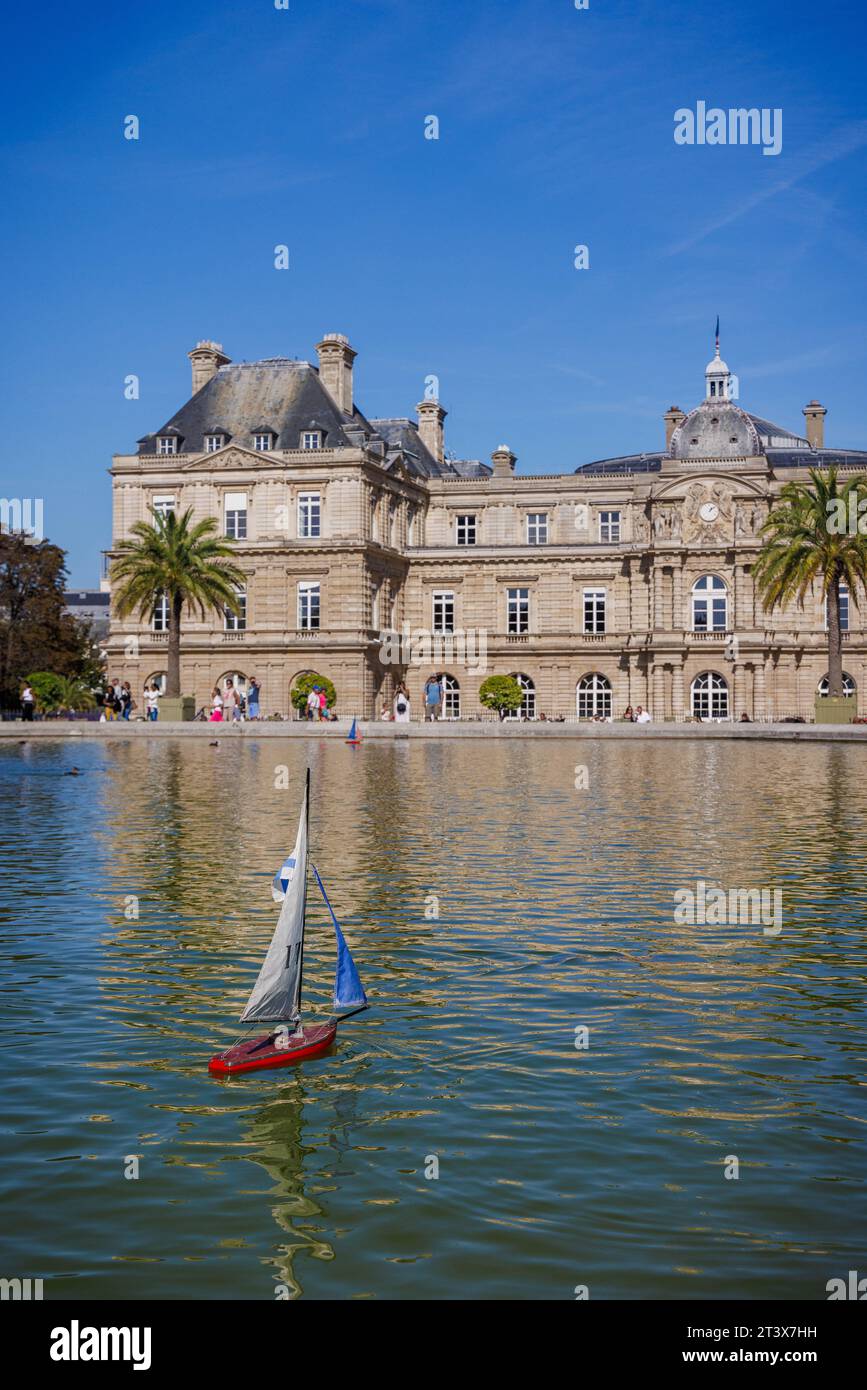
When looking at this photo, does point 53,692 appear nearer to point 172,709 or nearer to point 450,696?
point 172,709

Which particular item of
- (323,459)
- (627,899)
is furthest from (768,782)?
(323,459)

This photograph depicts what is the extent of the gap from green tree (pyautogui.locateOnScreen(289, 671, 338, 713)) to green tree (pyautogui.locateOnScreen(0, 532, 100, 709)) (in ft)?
45.5

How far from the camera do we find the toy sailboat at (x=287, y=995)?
9898 millimetres

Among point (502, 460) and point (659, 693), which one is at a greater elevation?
point (502, 460)

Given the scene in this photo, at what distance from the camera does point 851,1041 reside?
413 inches

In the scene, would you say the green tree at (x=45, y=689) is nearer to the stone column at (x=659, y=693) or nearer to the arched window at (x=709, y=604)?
the stone column at (x=659, y=693)

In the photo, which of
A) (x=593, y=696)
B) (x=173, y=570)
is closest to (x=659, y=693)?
(x=593, y=696)

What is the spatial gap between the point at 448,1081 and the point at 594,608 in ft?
218

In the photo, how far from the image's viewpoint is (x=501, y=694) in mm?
71875

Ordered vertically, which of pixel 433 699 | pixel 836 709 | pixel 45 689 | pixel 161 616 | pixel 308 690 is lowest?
pixel 836 709

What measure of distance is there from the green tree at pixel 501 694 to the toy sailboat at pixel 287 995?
61.3 m

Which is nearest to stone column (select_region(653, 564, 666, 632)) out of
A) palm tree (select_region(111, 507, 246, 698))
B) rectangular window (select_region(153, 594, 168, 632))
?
palm tree (select_region(111, 507, 246, 698))

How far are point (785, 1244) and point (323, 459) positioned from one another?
6511 centimetres
